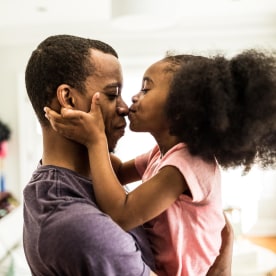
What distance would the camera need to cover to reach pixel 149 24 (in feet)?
8.22

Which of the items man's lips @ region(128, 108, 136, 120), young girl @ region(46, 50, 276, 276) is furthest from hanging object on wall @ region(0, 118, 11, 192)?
young girl @ region(46, 50, 276, 276)

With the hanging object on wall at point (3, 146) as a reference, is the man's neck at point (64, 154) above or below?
above

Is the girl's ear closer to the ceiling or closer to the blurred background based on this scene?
the ceiling

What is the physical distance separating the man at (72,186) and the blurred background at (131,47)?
98.2 inches

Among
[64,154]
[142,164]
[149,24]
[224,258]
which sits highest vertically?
[149,24]

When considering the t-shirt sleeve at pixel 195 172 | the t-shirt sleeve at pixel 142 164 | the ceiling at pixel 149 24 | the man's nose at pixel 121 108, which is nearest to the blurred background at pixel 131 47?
the ceiling at pixel 149 24

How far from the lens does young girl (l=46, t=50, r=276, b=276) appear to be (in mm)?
821

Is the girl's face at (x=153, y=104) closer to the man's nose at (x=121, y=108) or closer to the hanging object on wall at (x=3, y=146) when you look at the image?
the man's nose at (x=121, y=108)

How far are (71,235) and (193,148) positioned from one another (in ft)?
1.06

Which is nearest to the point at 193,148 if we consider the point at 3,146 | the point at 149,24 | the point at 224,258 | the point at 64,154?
the point at 64,154

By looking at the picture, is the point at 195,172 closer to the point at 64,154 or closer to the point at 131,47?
the point at 64,154

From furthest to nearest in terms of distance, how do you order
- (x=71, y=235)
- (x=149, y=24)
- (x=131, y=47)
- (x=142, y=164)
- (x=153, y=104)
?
1. (x=131, y=47)
2. (x=149, y=24)
3. (x=142, y=164)
4. (x=153, y=104)
5. (x=71, y=235)

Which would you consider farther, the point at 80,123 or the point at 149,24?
the point at 149,24

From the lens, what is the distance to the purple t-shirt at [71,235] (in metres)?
0.72
